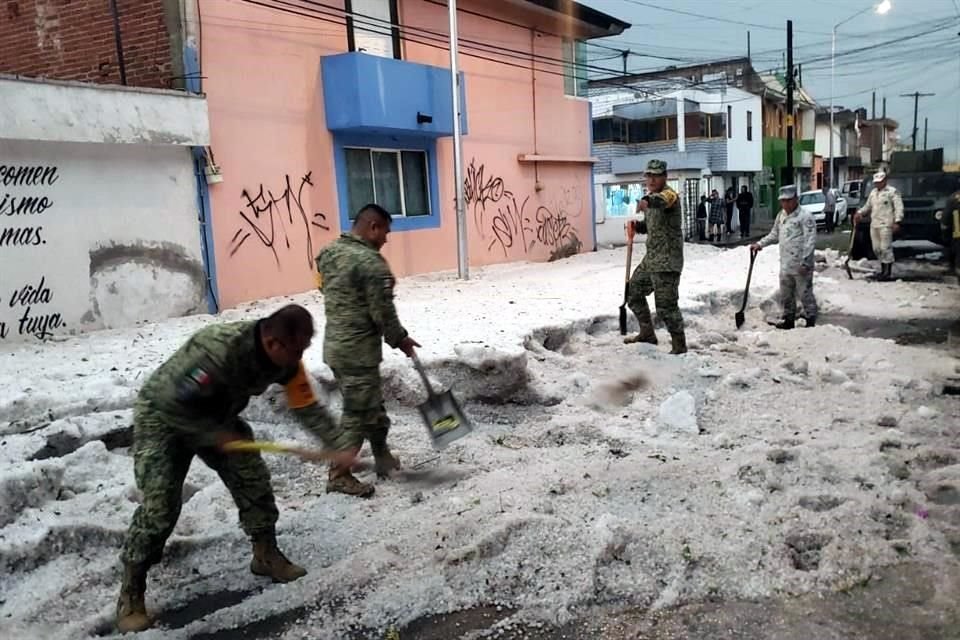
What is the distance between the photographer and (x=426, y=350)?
6500 millimetres

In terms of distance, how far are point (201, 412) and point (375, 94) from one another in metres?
9.36

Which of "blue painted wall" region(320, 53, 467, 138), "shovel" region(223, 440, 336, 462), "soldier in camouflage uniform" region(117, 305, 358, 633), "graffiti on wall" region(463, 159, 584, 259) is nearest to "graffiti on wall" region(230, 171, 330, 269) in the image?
"blue painted wall" region(320, 53, 467, 138)

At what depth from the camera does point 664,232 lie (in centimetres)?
729

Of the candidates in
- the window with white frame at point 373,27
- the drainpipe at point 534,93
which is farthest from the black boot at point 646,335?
the drainpipe at point 534,93

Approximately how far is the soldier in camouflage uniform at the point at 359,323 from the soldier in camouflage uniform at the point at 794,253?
5.88 meters

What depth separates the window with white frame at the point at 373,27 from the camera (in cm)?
1219

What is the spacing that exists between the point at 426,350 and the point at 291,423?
1.33 metres

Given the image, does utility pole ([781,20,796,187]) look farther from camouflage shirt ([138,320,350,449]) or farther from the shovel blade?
camouflage shirt ([138,320,350,449])

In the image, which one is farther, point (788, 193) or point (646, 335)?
point (788, 193)

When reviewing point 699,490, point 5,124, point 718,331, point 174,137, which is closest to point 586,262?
point 718,331

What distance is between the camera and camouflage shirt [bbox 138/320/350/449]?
2998 mm

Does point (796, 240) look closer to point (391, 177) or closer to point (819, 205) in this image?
point (391, 177)

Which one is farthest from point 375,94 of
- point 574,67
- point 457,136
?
point 574,67

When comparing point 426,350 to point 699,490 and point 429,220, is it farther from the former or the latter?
point 429,220
